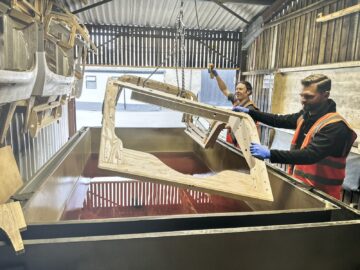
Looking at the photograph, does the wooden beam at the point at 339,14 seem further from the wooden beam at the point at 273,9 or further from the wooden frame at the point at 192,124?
the wooden frame at the point at 192,124

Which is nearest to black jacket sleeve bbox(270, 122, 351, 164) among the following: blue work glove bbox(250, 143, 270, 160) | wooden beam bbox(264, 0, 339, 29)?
blue work glove bbox(250, 143, 270, 160)

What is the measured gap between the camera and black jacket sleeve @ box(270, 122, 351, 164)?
65.9 inches

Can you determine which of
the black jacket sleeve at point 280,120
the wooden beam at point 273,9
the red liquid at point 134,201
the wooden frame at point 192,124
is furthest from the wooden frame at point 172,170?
the wooden beam at point 273,9

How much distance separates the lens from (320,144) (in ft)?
5.65

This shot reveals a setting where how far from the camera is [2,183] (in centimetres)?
182

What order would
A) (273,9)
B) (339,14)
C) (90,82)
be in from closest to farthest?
(339,14), (273,9), (90,82)

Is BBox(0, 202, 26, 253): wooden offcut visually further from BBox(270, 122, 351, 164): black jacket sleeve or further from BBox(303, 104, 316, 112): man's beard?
BBox(303, 104, 316, 112): man's beard

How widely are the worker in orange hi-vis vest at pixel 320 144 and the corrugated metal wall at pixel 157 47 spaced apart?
372cm

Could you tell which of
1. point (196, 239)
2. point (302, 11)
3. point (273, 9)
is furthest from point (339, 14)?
point (196, 239)

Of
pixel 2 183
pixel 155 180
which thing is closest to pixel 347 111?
pixel 155 180

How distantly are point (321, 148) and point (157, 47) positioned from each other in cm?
445

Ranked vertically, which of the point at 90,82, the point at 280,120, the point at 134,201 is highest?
the point at 90,82

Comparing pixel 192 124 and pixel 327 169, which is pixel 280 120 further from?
pixel 192 124

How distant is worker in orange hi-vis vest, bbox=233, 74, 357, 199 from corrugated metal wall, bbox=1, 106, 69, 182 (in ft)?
7.73
